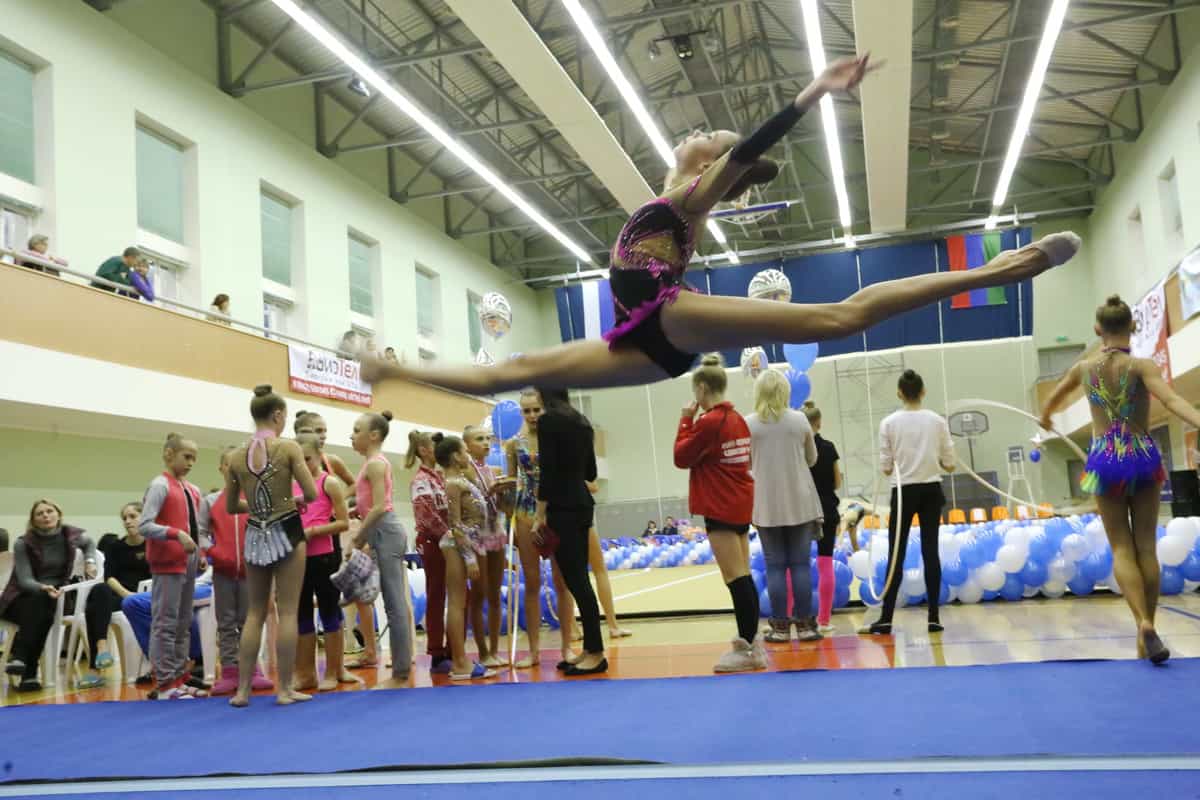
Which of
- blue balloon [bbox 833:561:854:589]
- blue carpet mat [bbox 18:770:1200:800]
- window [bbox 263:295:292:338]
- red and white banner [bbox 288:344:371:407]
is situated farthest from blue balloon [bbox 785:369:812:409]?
window [bbox 263:295:292:338]

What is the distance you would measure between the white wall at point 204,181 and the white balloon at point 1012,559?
853 cm

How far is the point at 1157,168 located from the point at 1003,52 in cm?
371

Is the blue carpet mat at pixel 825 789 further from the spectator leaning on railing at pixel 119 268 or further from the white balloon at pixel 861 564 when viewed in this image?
the spectator leaning on railing at pixel 119 268

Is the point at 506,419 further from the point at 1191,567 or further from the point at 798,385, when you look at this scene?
the point at 1191,567

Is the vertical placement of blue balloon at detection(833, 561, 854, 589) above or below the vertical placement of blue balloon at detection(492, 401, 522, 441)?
below

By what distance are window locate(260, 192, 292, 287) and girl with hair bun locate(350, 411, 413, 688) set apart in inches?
443

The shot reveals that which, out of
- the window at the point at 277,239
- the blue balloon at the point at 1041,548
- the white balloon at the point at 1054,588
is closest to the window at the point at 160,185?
the window at the point at 277,239

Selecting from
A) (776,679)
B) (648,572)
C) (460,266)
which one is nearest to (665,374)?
(776,679)

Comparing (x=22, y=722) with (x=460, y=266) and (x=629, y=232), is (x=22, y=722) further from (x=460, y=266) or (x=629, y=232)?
(x=460, y=266)

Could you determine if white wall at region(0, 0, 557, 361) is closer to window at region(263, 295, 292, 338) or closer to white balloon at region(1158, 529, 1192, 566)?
window at region(263, 295, 292, 338)

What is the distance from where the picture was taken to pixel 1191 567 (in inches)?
253

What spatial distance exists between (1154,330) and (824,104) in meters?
5.63

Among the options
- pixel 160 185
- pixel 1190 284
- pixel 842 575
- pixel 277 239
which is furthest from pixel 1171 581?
pixel 277 239

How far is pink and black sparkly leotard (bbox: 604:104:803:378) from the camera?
9.18ft
